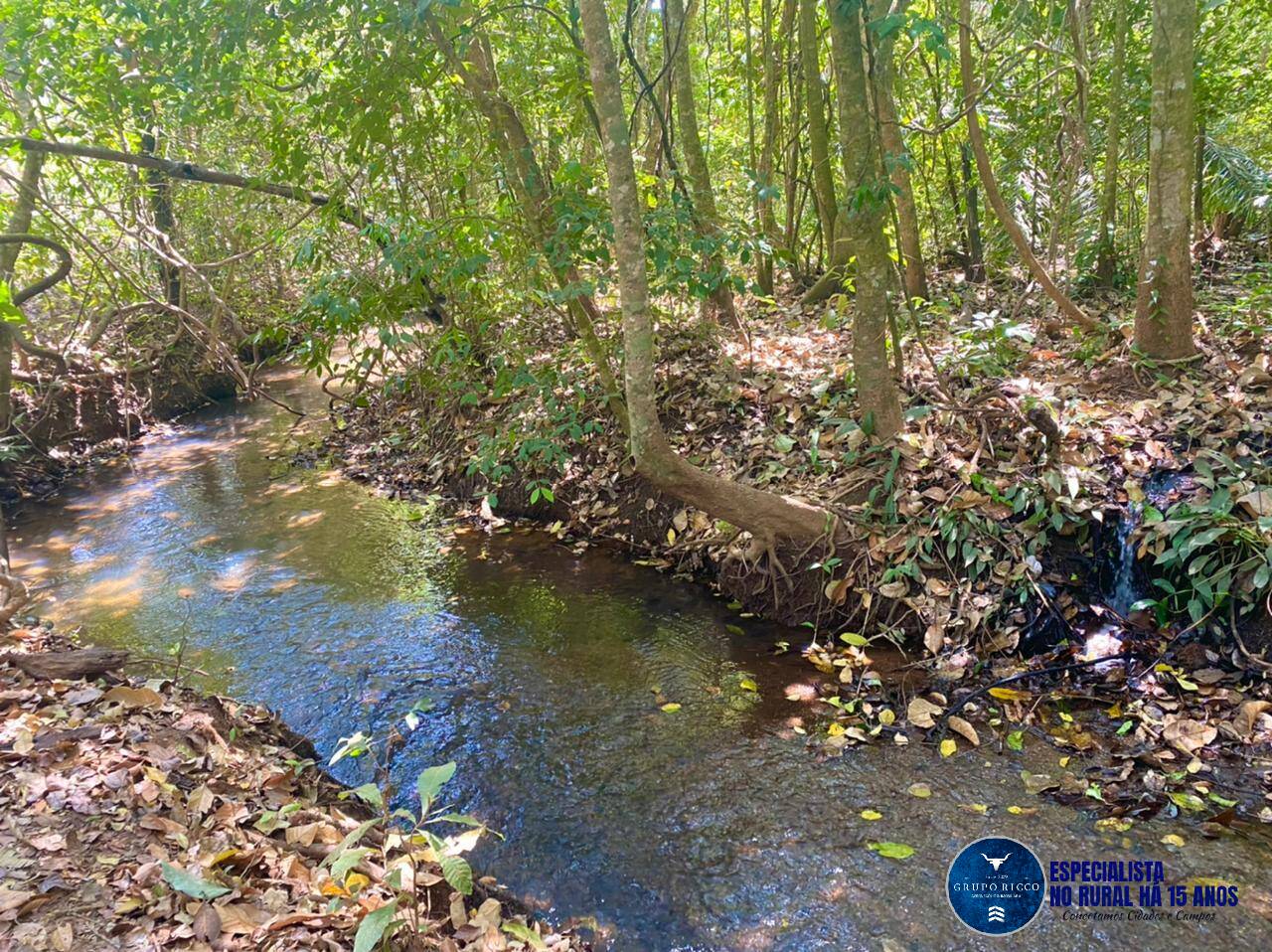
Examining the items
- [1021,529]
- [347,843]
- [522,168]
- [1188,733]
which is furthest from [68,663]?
[1188,733]

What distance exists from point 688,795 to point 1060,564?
2798 mm

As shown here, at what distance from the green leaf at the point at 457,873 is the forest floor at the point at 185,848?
12 cm

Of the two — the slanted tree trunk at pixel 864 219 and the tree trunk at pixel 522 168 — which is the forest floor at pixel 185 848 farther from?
the slanted tree trunk at pixel 864 219

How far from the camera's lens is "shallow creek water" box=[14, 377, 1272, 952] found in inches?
126

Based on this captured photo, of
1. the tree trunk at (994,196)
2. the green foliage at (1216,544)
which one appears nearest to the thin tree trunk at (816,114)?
the tree trunk at (994,196)

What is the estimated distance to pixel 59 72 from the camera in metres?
6.89

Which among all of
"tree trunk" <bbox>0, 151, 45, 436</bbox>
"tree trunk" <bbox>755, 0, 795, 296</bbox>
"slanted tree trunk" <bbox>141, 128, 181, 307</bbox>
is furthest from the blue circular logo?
"slanted tree trunk" <bbox>141, 128, 181, 307</bbox>

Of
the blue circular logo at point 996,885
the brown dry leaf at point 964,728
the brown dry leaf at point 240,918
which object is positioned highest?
the brown dry leaf at point 240,918

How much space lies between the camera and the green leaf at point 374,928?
2311 mm

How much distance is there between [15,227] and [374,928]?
9.25 m

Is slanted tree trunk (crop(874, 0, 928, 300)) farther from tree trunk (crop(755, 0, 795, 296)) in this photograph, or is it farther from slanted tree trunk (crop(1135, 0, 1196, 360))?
slanted tree trunk (crop(1135, 0, 1196, 360))

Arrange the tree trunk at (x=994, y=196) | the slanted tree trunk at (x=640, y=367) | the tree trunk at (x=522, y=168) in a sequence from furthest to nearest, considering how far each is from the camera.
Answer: the tree trunk at (x=994, y=196)
the tree trunk at (x=522, y=168)
the slanted tree trunk at (x=640, y=367)

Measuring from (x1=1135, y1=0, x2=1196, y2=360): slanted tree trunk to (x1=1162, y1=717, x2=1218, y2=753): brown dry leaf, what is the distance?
290 centimetres

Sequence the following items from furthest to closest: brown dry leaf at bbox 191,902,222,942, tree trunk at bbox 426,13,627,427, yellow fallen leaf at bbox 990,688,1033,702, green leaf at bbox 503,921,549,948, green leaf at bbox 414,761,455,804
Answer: tree trunk at bbox 426,13,627,427, yellow fallen leaf at bbox 990,688,1033,702, green leaf at bbox 503,921,549,948, green leaf at bbox 414,761,455,804, brown dry leaf at bbox 191,902,222,942
